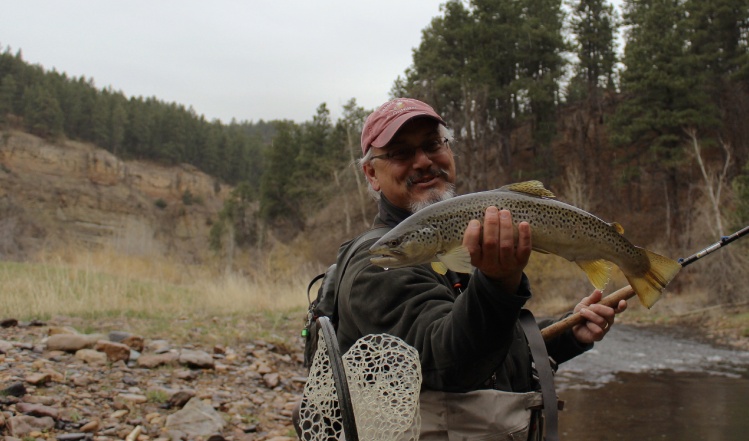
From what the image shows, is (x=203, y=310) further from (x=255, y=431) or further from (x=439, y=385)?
(x=439, y=385)

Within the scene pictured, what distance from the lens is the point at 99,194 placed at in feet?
263

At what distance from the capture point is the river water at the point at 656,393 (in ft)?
27.9

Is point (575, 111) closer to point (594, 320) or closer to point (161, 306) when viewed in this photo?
point (161, 306)

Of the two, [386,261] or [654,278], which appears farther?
[654,278]

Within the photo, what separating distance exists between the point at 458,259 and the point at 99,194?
85.3 meters

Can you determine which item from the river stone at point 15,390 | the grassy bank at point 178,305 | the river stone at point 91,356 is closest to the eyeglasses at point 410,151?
the river stone at point 15,390

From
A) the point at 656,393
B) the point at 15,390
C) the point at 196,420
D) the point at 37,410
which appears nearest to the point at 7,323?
the point at 15,390

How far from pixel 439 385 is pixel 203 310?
A: 493 inches

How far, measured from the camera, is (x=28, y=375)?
6055 mm

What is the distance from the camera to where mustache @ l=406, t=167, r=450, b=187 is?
2.96 metres

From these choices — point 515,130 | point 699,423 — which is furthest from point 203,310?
point 515,130

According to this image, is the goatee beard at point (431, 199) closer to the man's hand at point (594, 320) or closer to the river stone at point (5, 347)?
the man's hand at point (594, 320)

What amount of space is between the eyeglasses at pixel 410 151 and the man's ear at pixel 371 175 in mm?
152

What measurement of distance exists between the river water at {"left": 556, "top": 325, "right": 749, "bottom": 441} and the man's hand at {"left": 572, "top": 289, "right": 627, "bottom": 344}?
5485mm
